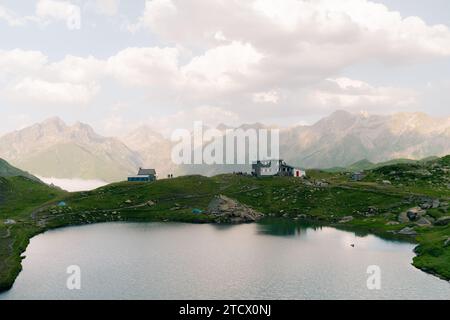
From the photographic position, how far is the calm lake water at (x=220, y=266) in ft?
268

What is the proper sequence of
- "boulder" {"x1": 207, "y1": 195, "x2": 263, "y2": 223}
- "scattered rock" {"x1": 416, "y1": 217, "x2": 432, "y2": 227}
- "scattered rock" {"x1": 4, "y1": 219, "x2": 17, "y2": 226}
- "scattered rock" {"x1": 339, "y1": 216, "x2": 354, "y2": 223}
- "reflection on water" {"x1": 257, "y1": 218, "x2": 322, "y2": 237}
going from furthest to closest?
"boulder" {"x1": 207, "y1": 195, "x2": 263, "y2": 223} < "scattered rock" {"x1": 339, "y1": 216, "x2": 354, "y2": 223} < "scattered rock" {"x1": 4, "y1": 219, "x2": 17, "y2": 226} < "reflection on water" {"x1": 257, "y1": 218, "x2": 322, "y2": 237} < "scattered rock" {"x1": 416, "y1": 217, "x2": 432, "y2": 227}

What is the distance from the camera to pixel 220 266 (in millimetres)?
102250

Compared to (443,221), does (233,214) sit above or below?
above

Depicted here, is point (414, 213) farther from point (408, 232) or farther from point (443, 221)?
point (408, 232)

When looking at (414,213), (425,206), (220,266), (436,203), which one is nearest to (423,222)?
(414,213)

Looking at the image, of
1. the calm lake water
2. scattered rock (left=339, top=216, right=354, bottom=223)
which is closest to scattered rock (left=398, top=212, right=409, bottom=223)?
Answer: scattered rock (left=339, top=216, right=354, bottom=223)

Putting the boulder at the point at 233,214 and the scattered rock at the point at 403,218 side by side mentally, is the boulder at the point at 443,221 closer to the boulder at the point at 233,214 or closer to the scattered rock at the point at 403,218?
the scattered rock at the point at 403,218

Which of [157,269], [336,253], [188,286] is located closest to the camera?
[188,286]

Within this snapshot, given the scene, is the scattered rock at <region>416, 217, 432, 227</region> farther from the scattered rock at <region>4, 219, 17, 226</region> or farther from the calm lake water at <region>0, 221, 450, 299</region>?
the scattered rock at <region>4, 219, 17, 226</region>

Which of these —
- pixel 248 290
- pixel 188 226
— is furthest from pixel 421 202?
pixel 248 290

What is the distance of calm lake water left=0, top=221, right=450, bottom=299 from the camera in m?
81.7
